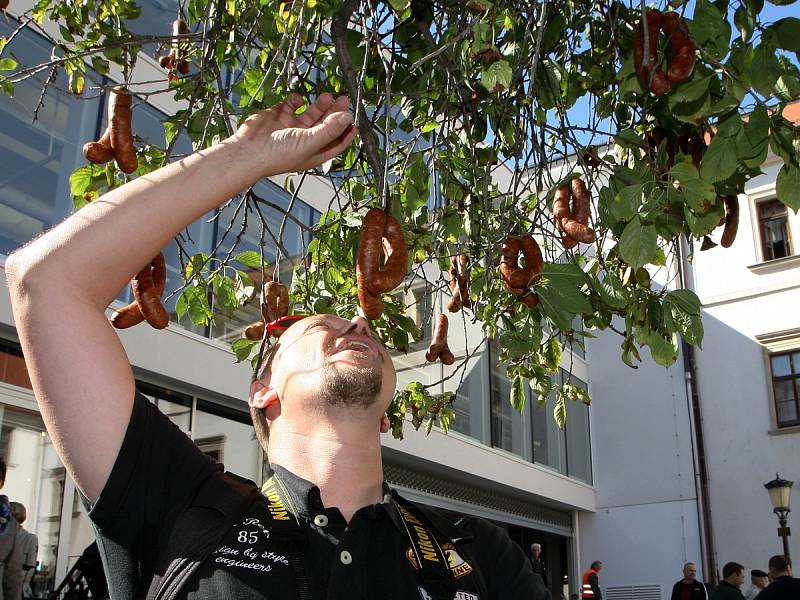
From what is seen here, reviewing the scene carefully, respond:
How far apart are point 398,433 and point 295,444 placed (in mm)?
2109

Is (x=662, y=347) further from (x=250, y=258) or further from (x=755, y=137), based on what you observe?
(x=250, y=258)

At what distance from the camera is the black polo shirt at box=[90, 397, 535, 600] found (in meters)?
1.55

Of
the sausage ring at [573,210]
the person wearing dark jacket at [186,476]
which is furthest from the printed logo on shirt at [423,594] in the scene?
the sausage ring at [573,210]

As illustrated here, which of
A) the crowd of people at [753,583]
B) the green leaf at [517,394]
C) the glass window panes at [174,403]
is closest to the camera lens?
the green leaf at [517,394]

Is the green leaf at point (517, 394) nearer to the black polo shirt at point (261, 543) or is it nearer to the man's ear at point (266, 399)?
the man's ear at point (266, 399)

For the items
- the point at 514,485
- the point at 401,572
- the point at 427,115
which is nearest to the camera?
the point at 401,572

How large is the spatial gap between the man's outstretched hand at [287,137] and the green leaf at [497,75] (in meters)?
0.66

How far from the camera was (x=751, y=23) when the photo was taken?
91.1 inches

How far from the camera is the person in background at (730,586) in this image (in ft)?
28.6

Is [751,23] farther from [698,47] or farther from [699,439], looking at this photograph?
[699,439]

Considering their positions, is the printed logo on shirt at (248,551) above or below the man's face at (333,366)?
below

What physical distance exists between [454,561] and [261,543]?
15.7 inches

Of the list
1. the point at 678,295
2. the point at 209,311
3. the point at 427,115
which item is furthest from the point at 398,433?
the point at 678,295

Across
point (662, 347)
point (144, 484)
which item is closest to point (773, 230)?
point (662, 347)
